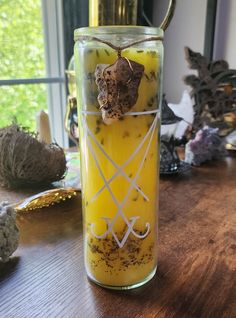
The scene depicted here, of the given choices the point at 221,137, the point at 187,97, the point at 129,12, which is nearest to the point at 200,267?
the point at 129,12

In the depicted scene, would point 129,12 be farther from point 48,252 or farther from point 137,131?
point 48,252

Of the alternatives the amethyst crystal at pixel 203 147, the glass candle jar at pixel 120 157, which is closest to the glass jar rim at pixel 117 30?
the glass candle jar at pixel 120 157

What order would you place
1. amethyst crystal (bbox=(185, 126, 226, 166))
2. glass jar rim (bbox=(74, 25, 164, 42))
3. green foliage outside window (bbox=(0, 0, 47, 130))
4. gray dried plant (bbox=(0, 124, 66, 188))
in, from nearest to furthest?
glass jar rim (bbox=(74, 25, 164, 42)), gray dried plant (bbox=(0, 124, 66, 188)), amethyst crystal (bbox=(185, 126, 226, 166)), green foliage outside window (bbox=(0, 0, 47, 130))

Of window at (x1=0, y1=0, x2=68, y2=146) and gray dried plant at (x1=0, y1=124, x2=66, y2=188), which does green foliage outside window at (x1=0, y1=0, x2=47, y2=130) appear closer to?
window at (x1=0, y1=0, x2=68, y2=146)

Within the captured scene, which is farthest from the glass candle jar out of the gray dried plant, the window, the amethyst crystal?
the window

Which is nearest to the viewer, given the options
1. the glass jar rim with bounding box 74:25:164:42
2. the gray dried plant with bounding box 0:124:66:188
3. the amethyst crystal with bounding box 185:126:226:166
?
the glass jar rim with bounding box 74:25:164:42
